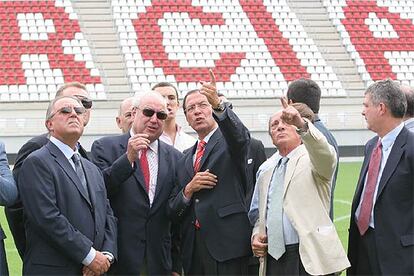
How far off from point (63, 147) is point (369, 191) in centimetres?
198

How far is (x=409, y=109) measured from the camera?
18.2 ft

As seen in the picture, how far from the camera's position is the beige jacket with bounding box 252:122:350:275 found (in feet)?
15.2

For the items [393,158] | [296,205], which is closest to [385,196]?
[393,158]

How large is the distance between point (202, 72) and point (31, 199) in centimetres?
1925

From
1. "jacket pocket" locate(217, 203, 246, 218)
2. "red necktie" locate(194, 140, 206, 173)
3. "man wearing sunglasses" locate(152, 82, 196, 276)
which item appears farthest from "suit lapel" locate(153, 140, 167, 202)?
"man wearing sunglasses" locate(152, 82, 196, 276)

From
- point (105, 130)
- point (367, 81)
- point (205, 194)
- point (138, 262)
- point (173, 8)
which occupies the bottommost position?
point (138, 262)

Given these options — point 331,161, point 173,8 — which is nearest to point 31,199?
point 331,161

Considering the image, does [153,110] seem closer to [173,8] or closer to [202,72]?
[202,72]

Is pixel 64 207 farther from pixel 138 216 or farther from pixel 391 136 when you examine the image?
pixel 391 136

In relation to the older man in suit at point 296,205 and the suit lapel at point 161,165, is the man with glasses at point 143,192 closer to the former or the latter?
the suit lapel at point 161,165

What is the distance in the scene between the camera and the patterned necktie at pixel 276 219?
485 cm

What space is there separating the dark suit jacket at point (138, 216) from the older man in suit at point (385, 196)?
4.26 ft

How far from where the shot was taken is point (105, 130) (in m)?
18.8

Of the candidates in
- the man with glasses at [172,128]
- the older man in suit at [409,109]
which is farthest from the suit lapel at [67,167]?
the older man in suit at [409,109]
